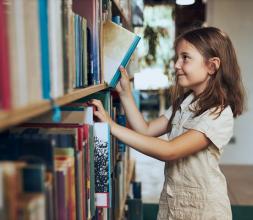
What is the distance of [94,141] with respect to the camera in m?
1.13

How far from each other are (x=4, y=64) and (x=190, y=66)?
1.05 m

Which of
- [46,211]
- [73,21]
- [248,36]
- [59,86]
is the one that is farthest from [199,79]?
[248,36]

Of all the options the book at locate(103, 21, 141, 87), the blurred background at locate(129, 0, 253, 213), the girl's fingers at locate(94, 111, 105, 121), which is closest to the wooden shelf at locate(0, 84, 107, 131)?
the girl's fingers at locate(94, 111, 105, 121)

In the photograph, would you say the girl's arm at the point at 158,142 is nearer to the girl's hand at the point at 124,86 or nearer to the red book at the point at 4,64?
the girl's hand at the point at 124,86

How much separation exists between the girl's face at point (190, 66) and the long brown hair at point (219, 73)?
20mm

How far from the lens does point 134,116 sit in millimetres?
1654

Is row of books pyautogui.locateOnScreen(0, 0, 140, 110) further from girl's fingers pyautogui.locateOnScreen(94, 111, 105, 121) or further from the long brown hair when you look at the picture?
the long brown hair

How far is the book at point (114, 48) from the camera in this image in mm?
1391

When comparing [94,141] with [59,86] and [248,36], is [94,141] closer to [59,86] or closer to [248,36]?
[59,86]

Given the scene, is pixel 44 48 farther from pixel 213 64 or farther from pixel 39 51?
pixel 213 64

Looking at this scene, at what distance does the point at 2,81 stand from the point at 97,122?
659 millimetres

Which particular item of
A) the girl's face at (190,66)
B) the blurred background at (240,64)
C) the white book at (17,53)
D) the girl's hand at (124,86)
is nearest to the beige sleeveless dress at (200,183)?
the girl's face at (190,66)

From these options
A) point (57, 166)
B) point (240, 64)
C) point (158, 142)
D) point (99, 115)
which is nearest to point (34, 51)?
point (57, 166)

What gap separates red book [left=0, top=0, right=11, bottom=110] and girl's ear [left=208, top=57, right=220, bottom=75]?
110cm
